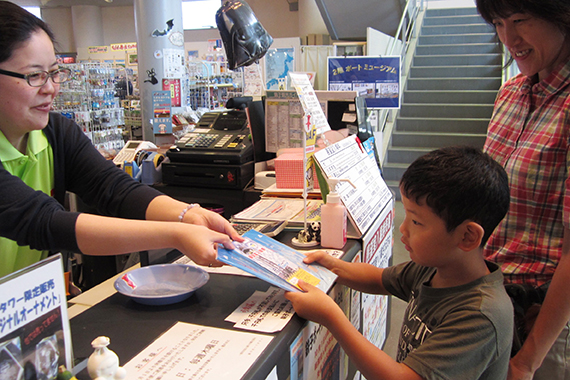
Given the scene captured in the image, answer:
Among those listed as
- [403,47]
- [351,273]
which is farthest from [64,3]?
[351,273]

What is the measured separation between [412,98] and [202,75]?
137 inches

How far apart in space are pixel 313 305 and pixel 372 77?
5.38m

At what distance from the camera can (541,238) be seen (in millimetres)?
1104

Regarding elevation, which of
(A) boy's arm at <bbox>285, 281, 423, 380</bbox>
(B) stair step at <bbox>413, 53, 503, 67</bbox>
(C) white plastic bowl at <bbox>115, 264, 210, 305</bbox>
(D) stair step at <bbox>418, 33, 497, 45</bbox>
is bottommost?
(A) boy's arm at <bbox>285, 281, 423, 380</bbox>

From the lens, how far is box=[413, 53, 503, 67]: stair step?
24.1ft

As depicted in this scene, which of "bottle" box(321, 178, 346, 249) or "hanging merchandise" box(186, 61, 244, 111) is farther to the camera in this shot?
"hanging merchandise" box(186, 61, 244, 111)

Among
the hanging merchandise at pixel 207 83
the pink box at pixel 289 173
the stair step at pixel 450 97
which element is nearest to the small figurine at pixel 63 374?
the pink box at pixel 289 173

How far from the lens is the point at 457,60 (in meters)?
7.59

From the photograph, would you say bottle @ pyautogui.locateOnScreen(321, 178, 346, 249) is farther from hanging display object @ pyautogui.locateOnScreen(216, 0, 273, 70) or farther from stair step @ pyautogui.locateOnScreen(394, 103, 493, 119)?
stair step @ pyautogui.locateOnScreen(394, 103, 493, 119)

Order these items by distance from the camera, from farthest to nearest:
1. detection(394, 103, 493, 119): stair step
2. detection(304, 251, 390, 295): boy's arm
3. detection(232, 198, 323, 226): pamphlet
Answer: detection(394, 103, 493, 119): stair step → detection(232, 198, 323, 226): pamphlet → detection(304, 251, 390, 295): boy's arm

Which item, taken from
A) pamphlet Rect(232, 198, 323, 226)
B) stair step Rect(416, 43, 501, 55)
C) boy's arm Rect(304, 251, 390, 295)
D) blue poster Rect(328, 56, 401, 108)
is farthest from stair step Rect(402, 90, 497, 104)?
boy's arm Rect(304, 251, 390, 295)

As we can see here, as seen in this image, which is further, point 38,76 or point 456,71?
point 456,71

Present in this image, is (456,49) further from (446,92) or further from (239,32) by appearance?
(239,32)

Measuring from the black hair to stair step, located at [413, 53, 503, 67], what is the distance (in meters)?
7.60
